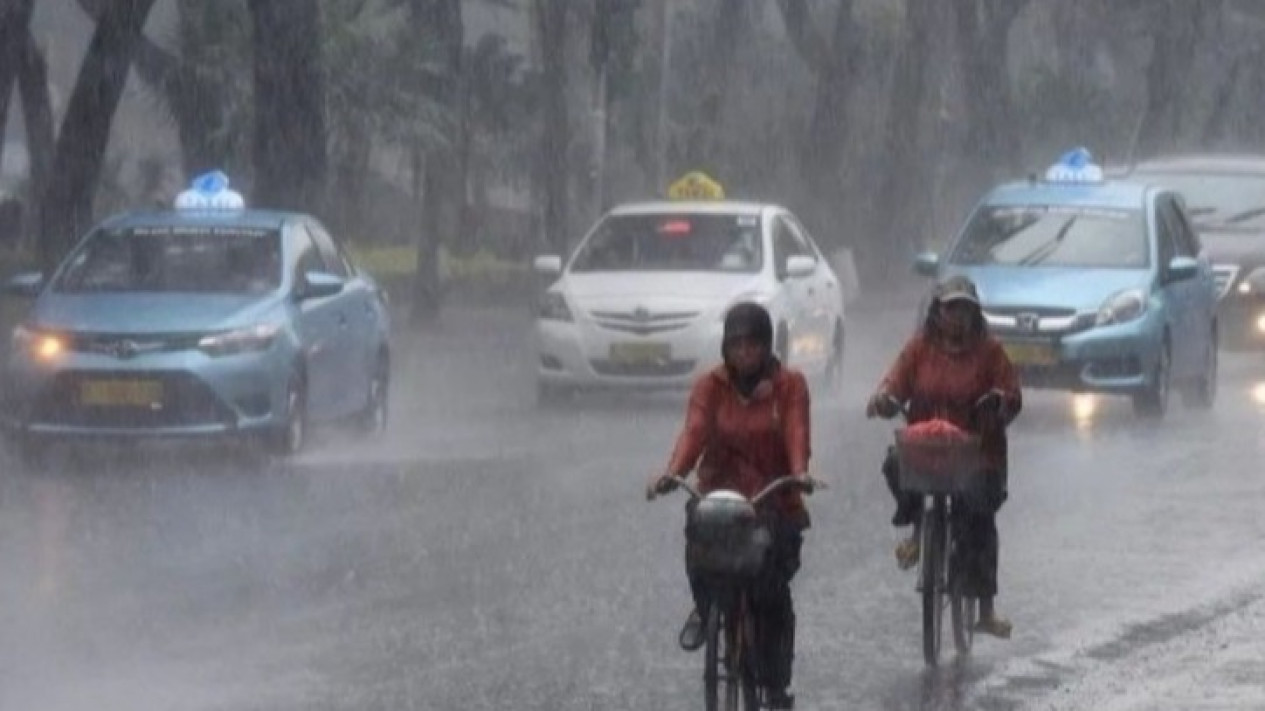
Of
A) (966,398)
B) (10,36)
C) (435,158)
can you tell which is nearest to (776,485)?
(966,398)

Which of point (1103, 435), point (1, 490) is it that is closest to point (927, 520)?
point (1, 490)

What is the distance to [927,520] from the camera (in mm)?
13102

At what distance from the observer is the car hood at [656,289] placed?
25234 millimetres

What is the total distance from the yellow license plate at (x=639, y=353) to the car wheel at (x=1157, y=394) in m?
3.19

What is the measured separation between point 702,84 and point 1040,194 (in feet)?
88.5

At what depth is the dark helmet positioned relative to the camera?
10.7m

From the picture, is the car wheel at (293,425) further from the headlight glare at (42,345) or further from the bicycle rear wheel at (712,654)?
the bicycle rear wheel at (712,654)

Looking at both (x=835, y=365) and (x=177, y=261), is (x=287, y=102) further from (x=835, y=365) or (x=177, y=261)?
(x=177, y=261)

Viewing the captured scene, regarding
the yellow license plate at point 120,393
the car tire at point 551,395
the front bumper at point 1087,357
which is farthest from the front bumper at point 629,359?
the yellow license plate at point 120,393

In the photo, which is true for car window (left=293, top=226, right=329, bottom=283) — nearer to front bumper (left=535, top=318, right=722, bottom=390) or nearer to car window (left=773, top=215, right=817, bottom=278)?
front bumper (left=535, top=318, right=722, bottom=390)

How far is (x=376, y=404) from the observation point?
23344mm

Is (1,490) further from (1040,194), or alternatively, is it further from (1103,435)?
(1040,194)

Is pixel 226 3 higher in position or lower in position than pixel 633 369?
higher

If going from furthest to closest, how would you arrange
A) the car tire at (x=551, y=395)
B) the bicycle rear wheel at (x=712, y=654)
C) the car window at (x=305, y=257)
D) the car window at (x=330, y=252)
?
the car tire at (x=551, y=395), the car window at (x=330, y=252), the car window at (x=305, y=257), the bicycle rear wheel at (x=712, y=654)
